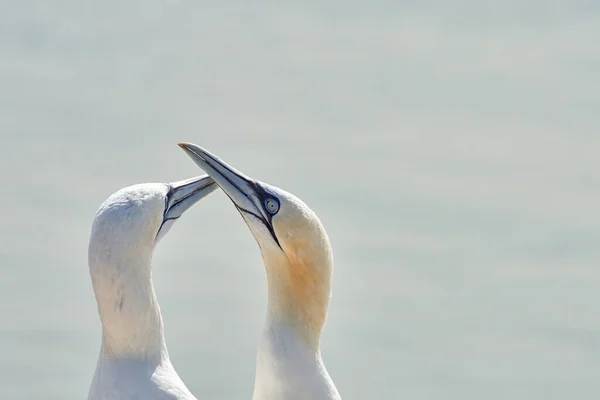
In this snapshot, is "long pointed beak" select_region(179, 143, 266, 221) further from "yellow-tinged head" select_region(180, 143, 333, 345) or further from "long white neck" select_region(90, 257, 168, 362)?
"long white neck" select_region(90, 257, 168, 362)

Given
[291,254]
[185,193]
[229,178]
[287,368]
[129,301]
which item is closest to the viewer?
[129,301]

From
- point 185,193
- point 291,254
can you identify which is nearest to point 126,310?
point 185,193

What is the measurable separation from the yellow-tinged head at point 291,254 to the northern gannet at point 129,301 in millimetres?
871

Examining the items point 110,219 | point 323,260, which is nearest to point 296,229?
point 323,260

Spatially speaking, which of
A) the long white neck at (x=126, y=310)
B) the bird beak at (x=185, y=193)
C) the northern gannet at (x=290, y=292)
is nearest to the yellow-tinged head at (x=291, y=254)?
the northern gannet at (x=290, y=292)

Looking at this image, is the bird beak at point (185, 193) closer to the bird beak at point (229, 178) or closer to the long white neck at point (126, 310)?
the bird beak at point (229, 178)

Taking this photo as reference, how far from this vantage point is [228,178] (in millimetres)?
16359

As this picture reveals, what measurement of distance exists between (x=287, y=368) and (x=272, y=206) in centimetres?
127

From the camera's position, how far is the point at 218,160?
1634 cm

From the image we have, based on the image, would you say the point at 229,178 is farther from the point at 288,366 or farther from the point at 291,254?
the point at 288,366

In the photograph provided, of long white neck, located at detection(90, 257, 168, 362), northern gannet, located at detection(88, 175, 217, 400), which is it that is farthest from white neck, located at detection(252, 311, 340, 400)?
long white neck, located at detection(90, 257, 168, 362)

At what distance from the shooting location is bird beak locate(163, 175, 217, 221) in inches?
630

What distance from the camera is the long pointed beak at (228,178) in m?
16.3

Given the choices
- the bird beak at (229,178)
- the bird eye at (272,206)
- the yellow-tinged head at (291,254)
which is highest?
the bird beak at (229,178)
